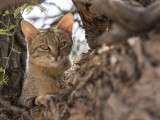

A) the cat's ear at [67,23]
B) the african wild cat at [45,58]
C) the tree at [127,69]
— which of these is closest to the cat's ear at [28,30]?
the african wild cat at [45,58]

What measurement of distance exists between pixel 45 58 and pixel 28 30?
1.20ft

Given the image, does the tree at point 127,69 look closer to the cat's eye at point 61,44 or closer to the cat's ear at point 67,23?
the cat's eye at point 61,44

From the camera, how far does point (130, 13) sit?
1546mm

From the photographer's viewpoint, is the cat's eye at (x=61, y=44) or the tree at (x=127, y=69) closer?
the tree at (x=127, y=69)

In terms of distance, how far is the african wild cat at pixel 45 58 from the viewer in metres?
3.71

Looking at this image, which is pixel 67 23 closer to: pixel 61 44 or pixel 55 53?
pixel 61 44

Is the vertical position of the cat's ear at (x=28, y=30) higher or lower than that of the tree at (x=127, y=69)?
higher

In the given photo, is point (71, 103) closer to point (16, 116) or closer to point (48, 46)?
point (16, 116)

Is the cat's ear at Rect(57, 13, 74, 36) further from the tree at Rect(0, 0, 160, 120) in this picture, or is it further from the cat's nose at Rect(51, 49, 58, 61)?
the tree at Rect(0, 0, 160, 120)

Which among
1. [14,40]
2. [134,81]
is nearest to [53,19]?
[14,40]

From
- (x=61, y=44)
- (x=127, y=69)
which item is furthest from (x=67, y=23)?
(x=127, y=69)

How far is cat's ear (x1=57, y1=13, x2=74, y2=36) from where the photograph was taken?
3.97 m

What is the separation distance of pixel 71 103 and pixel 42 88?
147 cm

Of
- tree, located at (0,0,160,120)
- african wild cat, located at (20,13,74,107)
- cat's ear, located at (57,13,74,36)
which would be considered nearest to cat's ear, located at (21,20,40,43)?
african wild cat, located at (20,13,74,107)
